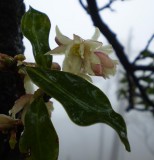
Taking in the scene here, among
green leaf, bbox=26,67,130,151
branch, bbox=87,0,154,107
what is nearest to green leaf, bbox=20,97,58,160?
green leaf, bbox=26,67,130,151

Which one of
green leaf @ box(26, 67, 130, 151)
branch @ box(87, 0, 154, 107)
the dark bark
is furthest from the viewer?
branch @ box(87, 0, 154, 107)

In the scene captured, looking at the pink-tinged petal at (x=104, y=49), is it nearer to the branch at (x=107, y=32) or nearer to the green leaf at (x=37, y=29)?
the green leaf at (x=37, y=29)

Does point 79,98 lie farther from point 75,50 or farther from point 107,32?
point 107,32

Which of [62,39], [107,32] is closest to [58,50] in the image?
[62,39]

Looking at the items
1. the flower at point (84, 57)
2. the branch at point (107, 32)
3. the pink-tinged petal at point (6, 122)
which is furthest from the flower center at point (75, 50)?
the branch at point (107, 32)

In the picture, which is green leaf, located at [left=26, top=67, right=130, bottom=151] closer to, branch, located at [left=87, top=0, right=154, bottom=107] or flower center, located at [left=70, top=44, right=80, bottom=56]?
flower center, located at [left=70, top=44, right=80, bottom=56]
